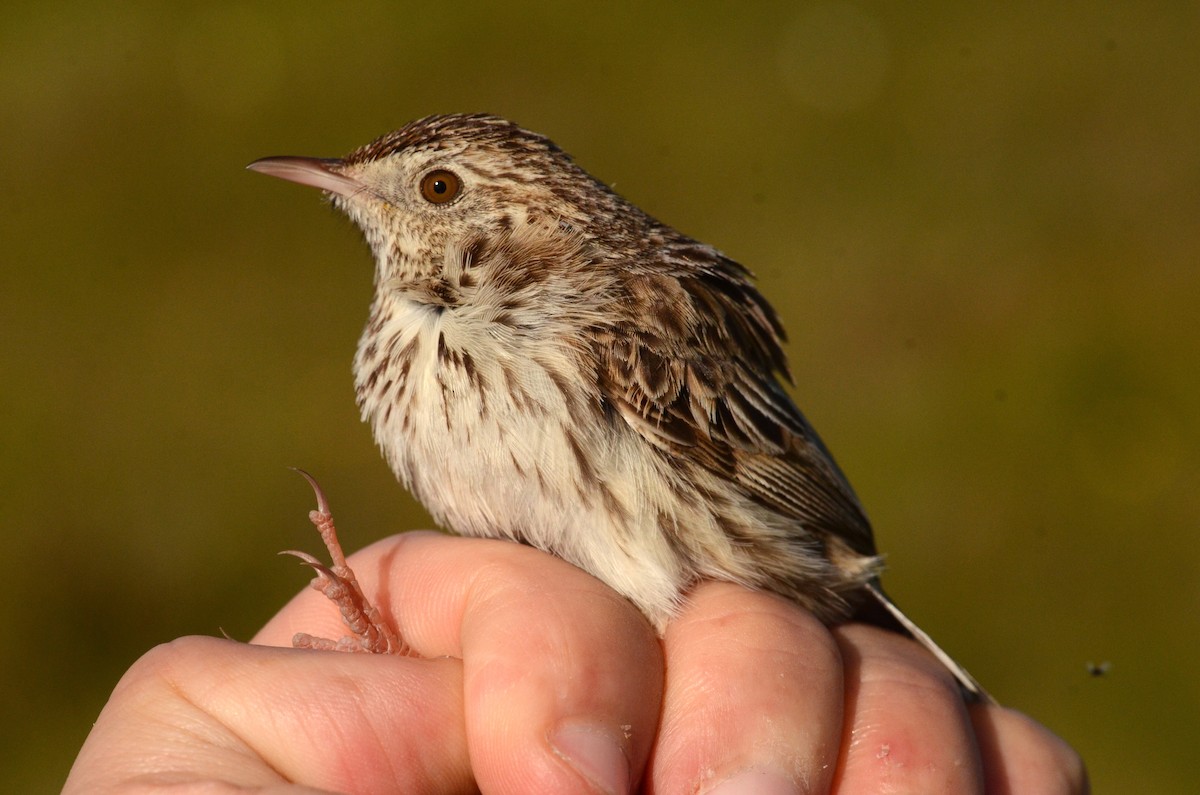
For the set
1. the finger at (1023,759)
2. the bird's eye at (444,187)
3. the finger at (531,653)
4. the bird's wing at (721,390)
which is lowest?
the finger at (1023,759)

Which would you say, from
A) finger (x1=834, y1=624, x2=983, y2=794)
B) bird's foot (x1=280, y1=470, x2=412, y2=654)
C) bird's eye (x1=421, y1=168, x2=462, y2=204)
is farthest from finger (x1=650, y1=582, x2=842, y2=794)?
bird's eye (x1=421, y1=168, x2=462, y2=204)

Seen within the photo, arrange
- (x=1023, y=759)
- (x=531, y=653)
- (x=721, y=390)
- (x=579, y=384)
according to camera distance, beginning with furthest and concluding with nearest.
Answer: (x=721, y=390) → (x=1023, y=759) → (x=579, y=384) → (x=531, y=653)

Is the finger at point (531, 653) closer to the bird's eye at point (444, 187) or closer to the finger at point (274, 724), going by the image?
the finger at point (274, 724)

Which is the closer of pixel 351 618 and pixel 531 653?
pixel 531 653

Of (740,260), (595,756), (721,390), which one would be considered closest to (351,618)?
(595,756)

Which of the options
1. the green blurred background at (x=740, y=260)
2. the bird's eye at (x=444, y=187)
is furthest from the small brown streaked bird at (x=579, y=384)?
the green blurred background at (x=740, y=260)

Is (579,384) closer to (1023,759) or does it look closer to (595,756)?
(595,756)

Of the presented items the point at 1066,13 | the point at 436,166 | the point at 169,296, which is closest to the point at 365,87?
the point at 169,296
